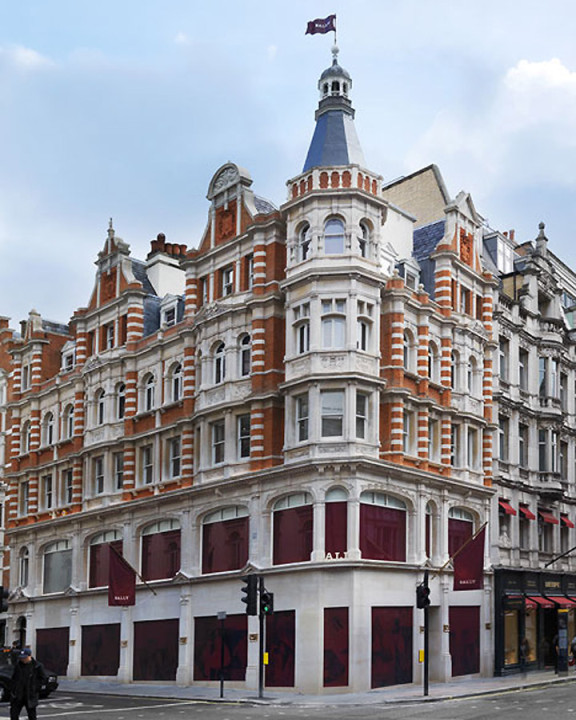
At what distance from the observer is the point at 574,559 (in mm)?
55344

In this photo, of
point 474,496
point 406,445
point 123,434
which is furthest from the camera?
point 123,434

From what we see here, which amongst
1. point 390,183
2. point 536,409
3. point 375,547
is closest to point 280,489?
point 375,547

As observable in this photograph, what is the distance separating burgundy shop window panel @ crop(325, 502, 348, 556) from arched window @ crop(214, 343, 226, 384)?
8918 mm

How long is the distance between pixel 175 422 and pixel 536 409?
60.7 ft

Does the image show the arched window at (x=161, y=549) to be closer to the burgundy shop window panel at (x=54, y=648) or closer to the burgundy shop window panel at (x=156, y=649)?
the burgundy shop window panel at (x=156, y=649)

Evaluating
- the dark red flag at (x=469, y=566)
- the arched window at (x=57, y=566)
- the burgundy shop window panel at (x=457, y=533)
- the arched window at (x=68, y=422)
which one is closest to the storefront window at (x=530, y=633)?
the burgundy shop window panel at (x=457, y=533)

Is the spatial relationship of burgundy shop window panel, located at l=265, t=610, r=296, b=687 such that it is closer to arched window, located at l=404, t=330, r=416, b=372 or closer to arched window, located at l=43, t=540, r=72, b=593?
arched window, located at l=404, t=330, r=416, b=372

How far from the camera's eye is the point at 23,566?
197 feet

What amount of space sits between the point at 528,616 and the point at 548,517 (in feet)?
17.5

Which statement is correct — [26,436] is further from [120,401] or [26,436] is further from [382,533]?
[382,533]

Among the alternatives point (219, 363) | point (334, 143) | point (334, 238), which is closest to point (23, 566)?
point (219, 363)

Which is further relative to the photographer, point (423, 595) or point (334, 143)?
point (334, 143)

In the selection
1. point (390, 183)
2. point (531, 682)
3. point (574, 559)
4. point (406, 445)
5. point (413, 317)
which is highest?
point (390, 183)

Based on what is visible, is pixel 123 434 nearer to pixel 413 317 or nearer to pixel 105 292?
pixel 105 292
